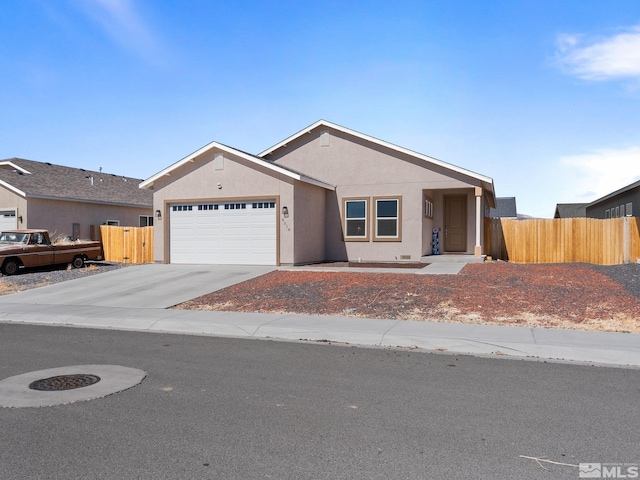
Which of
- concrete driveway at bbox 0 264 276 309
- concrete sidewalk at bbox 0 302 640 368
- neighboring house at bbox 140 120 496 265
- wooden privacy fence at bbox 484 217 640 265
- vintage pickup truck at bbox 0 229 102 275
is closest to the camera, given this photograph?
concrete sidewalk at bbox 0 302 640 368

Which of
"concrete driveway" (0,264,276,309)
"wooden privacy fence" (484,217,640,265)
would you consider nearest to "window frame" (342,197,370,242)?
"concrete driveway" (0,264,276,309)

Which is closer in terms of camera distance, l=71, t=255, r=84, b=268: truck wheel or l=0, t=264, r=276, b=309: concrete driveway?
l=0, t=264, r=276, b=309: concrete driveway

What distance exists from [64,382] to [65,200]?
24104 millimetres

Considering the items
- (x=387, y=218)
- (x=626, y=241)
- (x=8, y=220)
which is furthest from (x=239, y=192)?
(x=626, y=241)

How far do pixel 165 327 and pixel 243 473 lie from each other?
283 inches

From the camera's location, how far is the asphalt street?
13.9 ft

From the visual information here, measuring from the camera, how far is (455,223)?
25.0 m

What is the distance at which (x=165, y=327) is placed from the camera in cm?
1083

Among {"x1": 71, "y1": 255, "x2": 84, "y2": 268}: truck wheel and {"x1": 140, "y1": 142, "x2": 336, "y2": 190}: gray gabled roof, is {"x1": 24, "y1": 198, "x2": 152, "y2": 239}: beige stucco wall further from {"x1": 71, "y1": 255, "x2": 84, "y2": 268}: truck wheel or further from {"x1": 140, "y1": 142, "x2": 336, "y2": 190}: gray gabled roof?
{"x1": 140, "y1": 142, "x2": 336, "y2": 190}: gray gabled roof

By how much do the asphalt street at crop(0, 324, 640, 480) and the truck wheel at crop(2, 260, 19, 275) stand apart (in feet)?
46.3

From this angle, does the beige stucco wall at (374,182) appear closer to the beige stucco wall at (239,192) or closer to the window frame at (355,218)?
the window frame at (355,218)

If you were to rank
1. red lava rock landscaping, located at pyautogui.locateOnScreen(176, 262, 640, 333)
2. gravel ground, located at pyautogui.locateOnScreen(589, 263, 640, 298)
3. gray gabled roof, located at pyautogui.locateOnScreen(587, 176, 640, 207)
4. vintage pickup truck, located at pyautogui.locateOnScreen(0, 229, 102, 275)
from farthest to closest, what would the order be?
gray gabled roof, located at pyautogui.locateOnScreen(587, 176, 640, 207) → vintage pickup truck, located at pyautogui.locateOnScreen(0, 229, 102, 275) → gravel ground, located at pyautogui.locateOnScreen(589, 263, 640, 298) → red lava rock landscaping, located at pyautogui.locateOnScreen(176, 262, 640, 333)

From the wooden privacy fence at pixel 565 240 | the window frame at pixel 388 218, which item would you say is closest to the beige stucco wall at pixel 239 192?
the window frame at pixel 388 218

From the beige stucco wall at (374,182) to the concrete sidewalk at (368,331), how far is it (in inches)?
461
